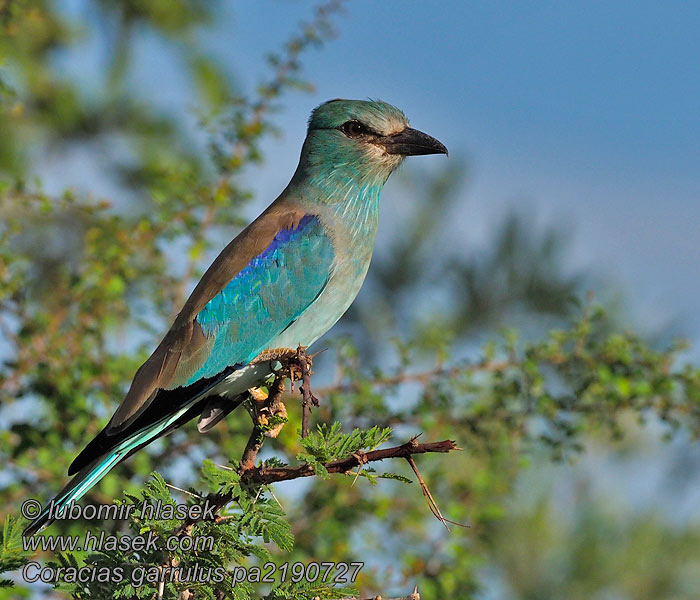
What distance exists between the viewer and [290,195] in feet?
14.0

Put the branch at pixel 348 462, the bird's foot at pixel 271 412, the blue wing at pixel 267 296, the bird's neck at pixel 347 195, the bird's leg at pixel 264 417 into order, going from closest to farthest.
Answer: the branch at pixel 348 462 < the bird's leg at pixel 264 417 < the bird's foot at pixel 271 412 < the blue wing at pixel 267 296 < the bird's neck at pixel 347 195

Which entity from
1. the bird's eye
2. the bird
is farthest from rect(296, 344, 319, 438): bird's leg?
the bird's eye

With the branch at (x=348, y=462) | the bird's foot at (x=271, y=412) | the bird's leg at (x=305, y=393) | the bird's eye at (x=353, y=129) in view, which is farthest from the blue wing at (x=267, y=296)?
the branch at (x=348, y=462)

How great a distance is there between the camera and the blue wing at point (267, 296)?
369 centimetres

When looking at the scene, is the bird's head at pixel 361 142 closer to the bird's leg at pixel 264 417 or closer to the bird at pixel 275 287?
the bird at pixel 275 287

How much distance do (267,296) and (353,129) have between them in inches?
38.0

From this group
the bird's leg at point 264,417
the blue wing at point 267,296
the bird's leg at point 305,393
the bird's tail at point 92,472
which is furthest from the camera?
the blue wing at point 267,296

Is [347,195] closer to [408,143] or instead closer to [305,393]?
[408,143]

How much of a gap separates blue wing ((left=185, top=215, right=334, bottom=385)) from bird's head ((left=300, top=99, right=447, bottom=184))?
0.45 meters

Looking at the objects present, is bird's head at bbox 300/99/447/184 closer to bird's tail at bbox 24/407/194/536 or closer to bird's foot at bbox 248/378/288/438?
bird's tail at bbox 24/407/194/536

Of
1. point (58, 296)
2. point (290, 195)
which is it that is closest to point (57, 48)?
point (58, 296)

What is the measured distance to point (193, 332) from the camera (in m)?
3.69

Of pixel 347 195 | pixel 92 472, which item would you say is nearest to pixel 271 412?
pixel 92 472

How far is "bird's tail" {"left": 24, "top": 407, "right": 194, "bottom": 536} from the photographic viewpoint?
2.91 meters
